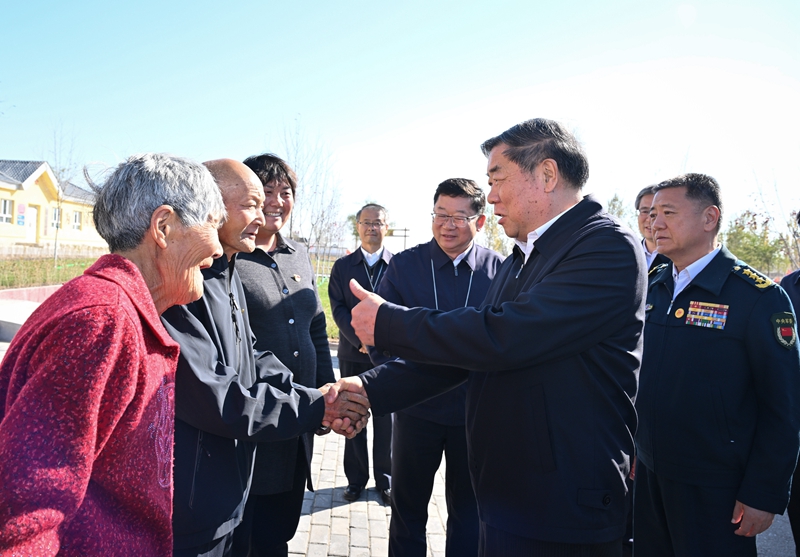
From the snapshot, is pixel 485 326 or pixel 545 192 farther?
pixel 545 192

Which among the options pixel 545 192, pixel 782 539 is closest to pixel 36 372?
pixel 545 192

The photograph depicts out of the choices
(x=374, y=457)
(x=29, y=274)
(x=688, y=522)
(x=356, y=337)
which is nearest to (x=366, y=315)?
(x=688, y=522)

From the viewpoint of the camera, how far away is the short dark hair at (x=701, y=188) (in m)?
3.16

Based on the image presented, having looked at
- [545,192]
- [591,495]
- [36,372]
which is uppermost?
[545,192]

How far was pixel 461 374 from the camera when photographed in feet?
8.67

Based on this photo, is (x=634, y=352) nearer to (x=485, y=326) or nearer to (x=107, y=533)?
(x=485, y=326)

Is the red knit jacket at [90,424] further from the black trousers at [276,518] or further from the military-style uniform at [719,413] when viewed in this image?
the military-style uniform at [719,413]

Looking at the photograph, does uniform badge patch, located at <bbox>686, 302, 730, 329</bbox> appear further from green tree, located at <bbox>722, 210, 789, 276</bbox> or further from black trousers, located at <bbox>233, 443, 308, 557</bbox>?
green tree, located at <bbox>722, 210, 789, 276</bbox>

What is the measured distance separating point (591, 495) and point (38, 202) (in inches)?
1529

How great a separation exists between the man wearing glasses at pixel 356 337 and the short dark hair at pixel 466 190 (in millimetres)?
1531

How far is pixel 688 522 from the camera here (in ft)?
8.77

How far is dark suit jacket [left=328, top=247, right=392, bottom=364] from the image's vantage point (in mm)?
4879

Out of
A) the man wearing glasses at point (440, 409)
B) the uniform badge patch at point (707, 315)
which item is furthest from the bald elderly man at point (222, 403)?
the uniform badge patch at point (707, 315)

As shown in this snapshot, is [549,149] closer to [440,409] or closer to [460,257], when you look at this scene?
[460,257]
